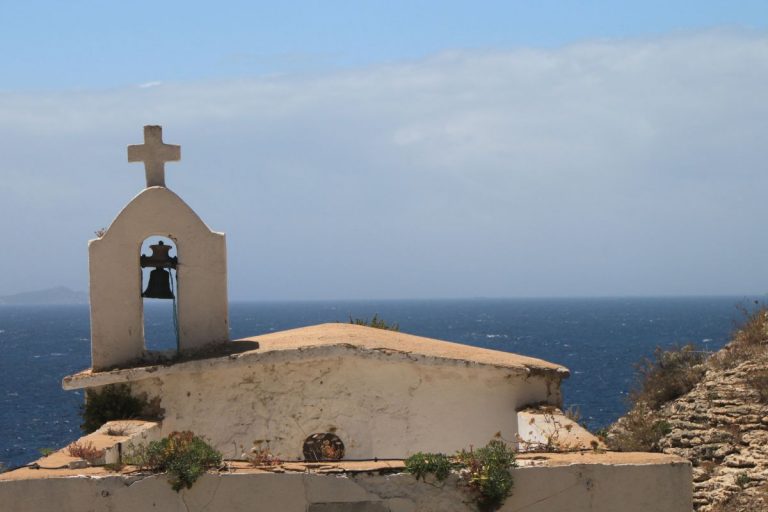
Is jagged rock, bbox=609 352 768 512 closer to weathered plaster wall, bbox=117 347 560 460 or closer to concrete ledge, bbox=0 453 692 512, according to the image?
weathered plaster wall, bbox=117 347 560 460

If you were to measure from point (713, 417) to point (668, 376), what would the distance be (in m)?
4.05

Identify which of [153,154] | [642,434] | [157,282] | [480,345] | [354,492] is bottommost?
[480,345]

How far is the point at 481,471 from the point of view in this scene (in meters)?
7.86

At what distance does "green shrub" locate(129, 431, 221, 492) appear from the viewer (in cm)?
784

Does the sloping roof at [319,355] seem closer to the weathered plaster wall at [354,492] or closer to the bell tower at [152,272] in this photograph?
the bell tower at [152,272]

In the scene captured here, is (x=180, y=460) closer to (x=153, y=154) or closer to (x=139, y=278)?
(x=139, y=278)

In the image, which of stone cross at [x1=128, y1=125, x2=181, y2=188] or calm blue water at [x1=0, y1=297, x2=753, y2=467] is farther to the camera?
calm blue water at [x1=0, y1=297, x2=753, y2=467]

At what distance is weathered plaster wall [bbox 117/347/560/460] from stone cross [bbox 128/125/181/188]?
244cm

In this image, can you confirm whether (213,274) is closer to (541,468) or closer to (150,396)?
(150,396)

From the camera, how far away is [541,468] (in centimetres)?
792

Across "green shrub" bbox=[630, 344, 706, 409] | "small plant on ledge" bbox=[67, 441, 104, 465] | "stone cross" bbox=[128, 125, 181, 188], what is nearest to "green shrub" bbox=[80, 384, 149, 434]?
"small plant on ledge" bbox=[67, 441, 104, 465]

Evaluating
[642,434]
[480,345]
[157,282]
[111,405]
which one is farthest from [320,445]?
[480,345]

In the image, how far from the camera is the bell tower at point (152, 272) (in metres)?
12.1

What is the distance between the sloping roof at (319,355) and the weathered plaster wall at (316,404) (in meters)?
0.07
